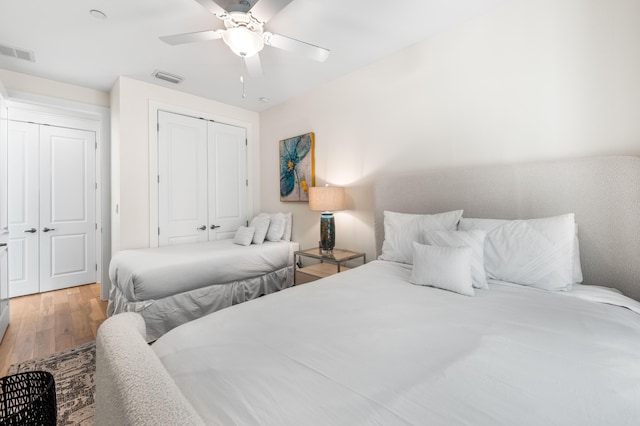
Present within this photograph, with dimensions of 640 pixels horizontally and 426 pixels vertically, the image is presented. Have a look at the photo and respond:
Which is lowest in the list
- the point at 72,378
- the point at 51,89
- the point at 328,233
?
the point at 72,378

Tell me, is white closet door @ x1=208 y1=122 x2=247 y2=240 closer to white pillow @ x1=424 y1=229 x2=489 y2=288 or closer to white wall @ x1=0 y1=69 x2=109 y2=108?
white wall @ x1=0 y1=69 x2=109 y2=108

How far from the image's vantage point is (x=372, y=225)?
291 cm

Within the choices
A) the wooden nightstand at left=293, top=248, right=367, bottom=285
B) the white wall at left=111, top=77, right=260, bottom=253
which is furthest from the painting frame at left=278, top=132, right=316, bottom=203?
the white wall at left=111, top=77, right=260, bottom=253

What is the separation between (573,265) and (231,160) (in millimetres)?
3917

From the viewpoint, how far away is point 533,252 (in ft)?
5.16

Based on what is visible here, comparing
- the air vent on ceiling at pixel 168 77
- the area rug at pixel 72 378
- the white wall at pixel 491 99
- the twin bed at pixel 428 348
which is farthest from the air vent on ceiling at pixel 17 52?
the twin bed at pixel 428 348

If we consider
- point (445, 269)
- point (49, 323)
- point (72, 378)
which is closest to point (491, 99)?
point (445, 269)

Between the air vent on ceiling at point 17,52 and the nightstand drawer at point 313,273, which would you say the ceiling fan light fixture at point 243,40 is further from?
the air vent on ceiling at point 17,52

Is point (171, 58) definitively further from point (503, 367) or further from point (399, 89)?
point (503, 367)

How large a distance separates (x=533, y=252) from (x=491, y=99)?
3.99ft

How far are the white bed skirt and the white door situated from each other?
1781mm

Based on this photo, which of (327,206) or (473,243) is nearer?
(473,243)

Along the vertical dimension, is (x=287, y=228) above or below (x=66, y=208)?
below

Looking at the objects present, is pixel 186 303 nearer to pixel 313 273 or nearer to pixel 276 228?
pixel 313 273
